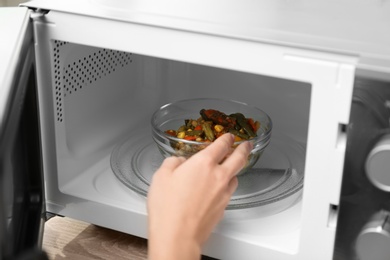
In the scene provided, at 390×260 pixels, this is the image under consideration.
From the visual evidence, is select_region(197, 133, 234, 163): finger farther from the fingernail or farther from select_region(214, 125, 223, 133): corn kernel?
select_region(214, 125, 223, 133): corn kernel

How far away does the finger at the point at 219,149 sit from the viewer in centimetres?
85

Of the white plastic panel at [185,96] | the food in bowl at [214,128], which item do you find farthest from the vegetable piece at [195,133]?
the white plastic panel at [185,96]

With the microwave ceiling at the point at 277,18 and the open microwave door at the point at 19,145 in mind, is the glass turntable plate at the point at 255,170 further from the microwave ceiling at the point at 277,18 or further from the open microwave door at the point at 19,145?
the microwave ceiling at the point at 277,18

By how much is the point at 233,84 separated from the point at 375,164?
19.0 inches

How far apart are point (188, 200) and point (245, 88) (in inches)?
18.0

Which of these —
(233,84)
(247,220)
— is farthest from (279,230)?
(233,84)

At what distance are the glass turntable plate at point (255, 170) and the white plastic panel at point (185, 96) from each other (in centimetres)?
2

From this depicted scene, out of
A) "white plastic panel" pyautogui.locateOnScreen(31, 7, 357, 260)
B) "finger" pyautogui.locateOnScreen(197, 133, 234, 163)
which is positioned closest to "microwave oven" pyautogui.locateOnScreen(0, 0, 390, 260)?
"white plastic panel" pyautogui.locateOnScreen(31, 7, 357, 260)

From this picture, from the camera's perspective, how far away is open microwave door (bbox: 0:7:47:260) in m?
0.73

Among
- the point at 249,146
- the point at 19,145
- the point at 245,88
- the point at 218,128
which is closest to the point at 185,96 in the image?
the point at 245,88

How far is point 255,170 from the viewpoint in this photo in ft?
3.56

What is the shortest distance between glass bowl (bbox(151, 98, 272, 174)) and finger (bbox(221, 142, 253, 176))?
7cm

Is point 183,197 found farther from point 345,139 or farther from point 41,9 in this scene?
point 41,9

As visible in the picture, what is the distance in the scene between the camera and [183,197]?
787 mm
